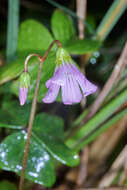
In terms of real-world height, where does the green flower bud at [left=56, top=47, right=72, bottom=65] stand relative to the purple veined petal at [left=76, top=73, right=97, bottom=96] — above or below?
above

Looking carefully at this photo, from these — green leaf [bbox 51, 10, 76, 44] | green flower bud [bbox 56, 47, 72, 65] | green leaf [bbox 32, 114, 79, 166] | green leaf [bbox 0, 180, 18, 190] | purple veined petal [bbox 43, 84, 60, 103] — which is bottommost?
green leaf [bbox 0, 180, 18, 190]

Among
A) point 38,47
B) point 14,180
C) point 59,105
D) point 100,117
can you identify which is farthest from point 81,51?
point 14,180

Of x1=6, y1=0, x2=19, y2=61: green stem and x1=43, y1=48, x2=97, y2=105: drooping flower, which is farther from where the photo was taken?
x1=6, y1=0, x2=19, y2=61: green stem

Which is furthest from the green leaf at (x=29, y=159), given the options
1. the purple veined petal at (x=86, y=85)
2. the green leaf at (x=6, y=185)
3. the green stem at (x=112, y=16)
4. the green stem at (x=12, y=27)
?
the green stem at (x=112, y=16)

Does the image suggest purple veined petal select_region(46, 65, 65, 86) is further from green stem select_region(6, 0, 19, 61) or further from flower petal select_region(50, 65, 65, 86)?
green stem select_region(6, 0, 19, 61)

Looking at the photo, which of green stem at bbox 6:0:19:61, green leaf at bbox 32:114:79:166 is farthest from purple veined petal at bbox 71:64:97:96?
green stem at bbox 6:0:19:61

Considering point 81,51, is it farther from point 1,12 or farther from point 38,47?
point 1,12

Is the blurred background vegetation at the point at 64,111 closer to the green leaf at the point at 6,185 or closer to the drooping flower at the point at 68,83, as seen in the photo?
the green leaf at the point at 6,185
